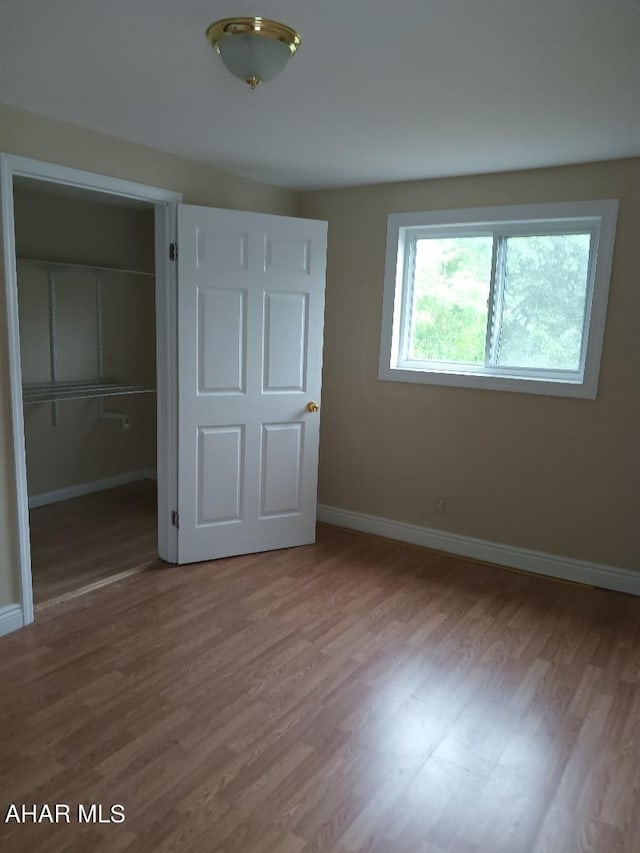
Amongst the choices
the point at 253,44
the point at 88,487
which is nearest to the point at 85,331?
the point at 88,487

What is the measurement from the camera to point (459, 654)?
8.92 feet

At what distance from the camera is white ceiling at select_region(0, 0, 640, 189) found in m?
1.67

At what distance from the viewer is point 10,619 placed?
2.77 metres

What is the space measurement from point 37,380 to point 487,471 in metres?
3.22

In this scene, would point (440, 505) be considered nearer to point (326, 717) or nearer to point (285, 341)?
point (285, 341)

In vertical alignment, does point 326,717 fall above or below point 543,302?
below

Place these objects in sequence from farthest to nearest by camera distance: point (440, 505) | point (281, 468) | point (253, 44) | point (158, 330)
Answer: point (440, 505), point (281, 468), point (158, 330), point (253, 44)

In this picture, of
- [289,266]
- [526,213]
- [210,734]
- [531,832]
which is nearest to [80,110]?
A: [289,266]

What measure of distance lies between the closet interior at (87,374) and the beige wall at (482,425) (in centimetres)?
153

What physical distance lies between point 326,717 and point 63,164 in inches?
103

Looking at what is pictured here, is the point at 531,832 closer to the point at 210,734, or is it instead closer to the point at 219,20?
the point at 210,734

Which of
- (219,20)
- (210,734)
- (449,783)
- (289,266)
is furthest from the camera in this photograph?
(289,266)

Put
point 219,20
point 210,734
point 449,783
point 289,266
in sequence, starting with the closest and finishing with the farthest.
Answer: point 219,20
point 449,783
point 210,734
point 289,266

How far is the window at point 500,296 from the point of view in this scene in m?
3.31
